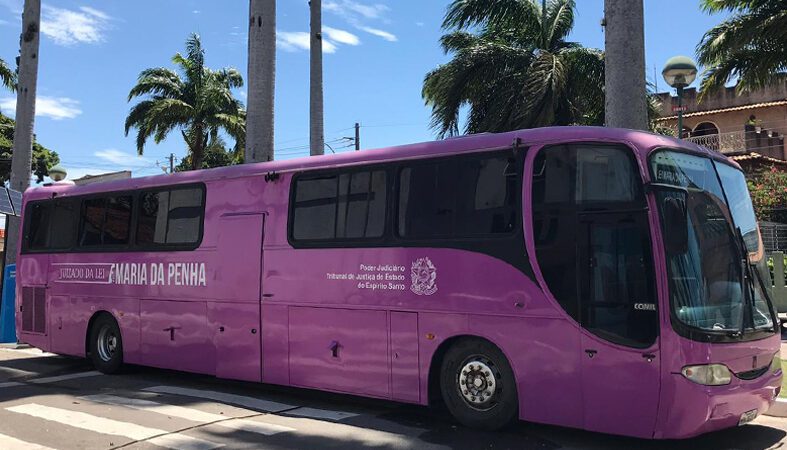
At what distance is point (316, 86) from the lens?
17641 mm

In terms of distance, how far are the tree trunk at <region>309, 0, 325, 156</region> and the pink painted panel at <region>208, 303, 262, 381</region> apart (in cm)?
861

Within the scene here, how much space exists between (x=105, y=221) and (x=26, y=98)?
8342mm

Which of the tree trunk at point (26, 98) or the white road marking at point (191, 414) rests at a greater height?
the tree trunk at point (26, 98)

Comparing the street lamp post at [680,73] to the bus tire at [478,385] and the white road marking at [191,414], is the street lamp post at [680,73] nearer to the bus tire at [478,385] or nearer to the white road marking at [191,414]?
the bus tire at [478,385]

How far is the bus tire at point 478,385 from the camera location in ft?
21.5

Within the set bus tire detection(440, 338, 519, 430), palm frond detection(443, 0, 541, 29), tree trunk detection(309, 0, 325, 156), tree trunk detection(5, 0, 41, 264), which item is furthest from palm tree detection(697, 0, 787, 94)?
tree trunk detection(5, 0, 41, 264)

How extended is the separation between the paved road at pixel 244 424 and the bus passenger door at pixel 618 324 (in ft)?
2.17

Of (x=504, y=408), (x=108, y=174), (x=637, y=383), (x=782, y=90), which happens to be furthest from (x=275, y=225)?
(x=782, y=90)

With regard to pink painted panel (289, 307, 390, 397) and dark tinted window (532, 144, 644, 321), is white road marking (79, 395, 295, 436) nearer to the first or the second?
pink painted panel (289, 307, 390, 397)

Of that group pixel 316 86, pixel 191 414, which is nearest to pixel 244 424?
pixel 191 414

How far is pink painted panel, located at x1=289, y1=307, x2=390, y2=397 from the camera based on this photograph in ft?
24.6

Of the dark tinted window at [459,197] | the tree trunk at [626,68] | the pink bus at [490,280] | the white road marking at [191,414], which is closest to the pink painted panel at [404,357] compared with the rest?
the pink bus at [490,280]

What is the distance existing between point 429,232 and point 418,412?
7.43 feet

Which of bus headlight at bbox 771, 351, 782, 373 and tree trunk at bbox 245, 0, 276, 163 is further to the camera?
tree trunk at bbox 245, 0, 276, 163
